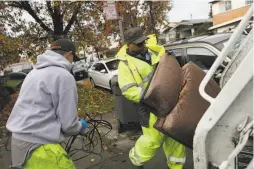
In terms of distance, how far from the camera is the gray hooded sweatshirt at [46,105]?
2.18m

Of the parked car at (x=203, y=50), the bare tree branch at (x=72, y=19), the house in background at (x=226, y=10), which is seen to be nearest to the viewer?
the parked car at (x=203, y=50)

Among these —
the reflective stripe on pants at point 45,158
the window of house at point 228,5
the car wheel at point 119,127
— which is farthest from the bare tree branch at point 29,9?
the window of house at point 228,5

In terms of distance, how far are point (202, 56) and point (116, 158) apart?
7.89 feet

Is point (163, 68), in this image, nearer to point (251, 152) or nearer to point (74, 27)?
point (251, 152)

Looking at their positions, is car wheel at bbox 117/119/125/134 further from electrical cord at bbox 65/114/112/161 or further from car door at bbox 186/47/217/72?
car door at bbox 186/47/217/72

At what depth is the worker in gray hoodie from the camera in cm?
219

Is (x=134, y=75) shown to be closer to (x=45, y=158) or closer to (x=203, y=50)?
(x=45, y=158)

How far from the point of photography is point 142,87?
3066 mm

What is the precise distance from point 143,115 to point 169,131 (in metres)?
0.83

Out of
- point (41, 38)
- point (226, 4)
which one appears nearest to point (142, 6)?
point (41, 38)

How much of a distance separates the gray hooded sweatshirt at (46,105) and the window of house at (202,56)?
3.34m

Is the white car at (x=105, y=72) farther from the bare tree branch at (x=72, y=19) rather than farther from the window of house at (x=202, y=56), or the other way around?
the window of house at (x=202, y=56)

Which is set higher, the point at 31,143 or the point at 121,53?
the point at 121,53

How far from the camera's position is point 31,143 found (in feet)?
7.32
